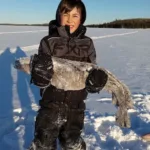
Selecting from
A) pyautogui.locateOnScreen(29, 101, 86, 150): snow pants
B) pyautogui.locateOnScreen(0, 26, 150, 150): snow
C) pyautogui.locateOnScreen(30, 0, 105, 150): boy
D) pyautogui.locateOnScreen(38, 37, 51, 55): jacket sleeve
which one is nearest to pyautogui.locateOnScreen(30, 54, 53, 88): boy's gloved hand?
pyautogui.locateOnScreen(30, 0, 105, 150): boy

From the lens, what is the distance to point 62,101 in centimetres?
272

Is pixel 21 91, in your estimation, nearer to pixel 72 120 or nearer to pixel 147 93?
pixel 147 93

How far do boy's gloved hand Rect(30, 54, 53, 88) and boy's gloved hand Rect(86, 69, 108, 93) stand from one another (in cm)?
30

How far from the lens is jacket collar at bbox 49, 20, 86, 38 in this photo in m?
2.63

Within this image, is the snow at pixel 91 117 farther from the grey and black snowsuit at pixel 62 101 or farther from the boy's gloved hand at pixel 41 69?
the boy's gloved hand at pixel 41 69

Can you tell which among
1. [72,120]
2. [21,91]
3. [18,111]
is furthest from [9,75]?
[72,120]

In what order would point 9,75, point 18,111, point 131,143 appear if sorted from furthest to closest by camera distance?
1. point 9,75
2. point 18,111
3. point 131,143

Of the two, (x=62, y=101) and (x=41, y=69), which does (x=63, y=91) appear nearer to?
(x=62, y=101)

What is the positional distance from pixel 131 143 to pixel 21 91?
298 centimetres

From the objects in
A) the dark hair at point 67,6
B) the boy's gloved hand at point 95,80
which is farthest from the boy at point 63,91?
the boy's gloved hand at point 95,80

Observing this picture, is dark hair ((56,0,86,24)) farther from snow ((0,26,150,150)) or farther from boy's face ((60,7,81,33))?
snow ((0,26,150,150))

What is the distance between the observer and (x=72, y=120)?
281 centimetres

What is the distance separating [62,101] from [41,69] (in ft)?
1.30

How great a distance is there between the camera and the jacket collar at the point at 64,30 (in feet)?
8.62
